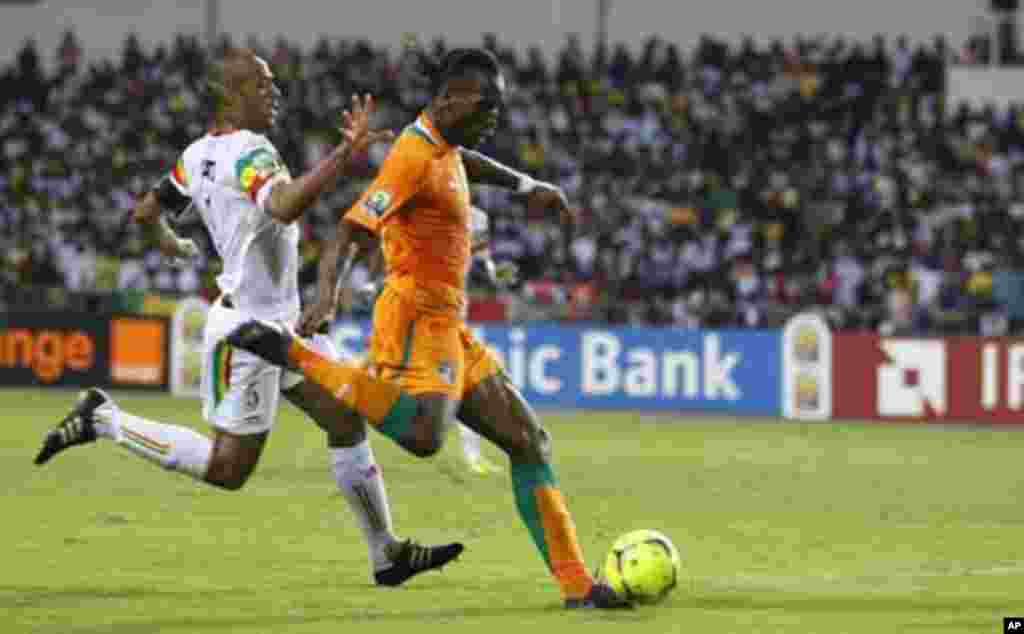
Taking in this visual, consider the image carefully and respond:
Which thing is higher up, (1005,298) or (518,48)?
(518,48)

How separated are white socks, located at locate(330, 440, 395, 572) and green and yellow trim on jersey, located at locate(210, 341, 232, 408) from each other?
2.40ft

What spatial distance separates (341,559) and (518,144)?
2383 cm

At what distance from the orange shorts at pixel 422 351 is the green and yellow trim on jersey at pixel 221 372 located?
0.69m

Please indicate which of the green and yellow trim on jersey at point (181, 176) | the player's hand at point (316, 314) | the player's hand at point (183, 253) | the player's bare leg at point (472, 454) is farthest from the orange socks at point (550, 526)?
the player's bare leg at point (472, 454)

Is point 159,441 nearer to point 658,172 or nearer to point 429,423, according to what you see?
point 429,423

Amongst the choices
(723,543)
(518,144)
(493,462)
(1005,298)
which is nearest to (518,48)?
(518,144)

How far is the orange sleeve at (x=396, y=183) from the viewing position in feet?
28.8

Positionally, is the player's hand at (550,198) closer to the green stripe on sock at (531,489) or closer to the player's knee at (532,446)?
the player's knee at (532,446)

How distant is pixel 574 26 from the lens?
39.7m

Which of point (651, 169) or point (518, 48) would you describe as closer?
point (651, 169)

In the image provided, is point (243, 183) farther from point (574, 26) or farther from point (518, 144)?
point (574, 26)

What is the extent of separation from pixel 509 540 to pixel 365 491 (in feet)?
7.20

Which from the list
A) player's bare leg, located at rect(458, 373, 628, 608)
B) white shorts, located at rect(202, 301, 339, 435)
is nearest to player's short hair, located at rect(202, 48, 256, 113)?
white shorts, located at rect(202, 301, 339, 435)

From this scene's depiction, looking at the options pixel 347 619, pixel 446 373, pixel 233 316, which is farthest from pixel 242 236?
pixel 347 619
